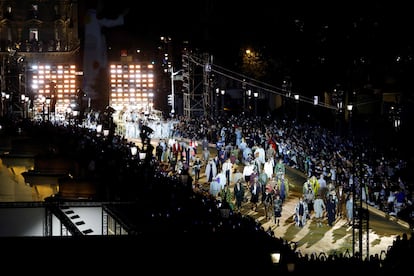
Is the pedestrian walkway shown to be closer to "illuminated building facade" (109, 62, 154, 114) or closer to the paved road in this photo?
the paved road

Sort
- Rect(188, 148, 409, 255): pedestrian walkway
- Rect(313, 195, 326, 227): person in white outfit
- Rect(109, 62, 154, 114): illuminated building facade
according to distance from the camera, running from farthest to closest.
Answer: Rect(109, 62, 154, 114): illuminated building facade → Rect(313, 195, 326, 227): person in white outfit → Rect(188, 148, 409, 255): pedestrian walkway

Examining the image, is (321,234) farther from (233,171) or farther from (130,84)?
(130,84)

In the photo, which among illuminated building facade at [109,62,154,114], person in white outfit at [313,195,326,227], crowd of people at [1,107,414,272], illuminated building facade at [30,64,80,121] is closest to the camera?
crowd of people at [1,107,414,272]

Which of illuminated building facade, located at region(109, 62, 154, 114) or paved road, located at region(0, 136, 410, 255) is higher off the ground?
illuminated building facade, located at region(109, 62, 154, 114)

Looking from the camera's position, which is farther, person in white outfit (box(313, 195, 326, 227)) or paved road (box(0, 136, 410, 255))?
person in white outfit (box(313, 195, 326, 227))

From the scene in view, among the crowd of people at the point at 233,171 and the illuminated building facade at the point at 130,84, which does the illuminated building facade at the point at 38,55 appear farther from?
the crowd of people at the point at 233,171

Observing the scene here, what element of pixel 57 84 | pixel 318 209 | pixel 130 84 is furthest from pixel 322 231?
pixel 57 84

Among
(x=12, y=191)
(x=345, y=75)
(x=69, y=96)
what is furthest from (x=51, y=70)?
(x=12, y=191)

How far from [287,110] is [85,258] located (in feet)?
134

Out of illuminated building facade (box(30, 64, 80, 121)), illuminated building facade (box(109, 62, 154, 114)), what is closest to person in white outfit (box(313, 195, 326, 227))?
illuminated building facade (box(30, 64, 80, 121))

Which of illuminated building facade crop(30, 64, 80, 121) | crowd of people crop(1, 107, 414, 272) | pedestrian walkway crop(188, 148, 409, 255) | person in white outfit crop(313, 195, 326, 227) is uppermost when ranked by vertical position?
illuminated building facade crop(30, 64, 80, 121)

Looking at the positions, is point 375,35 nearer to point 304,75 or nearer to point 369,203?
point 304,75

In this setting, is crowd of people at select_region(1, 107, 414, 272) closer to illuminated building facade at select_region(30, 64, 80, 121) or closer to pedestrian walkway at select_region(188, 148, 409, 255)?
pedestrian walkway at select_region(188, 148, 409, 255)

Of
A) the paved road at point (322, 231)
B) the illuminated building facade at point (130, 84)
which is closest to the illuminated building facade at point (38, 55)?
the illuminated building facade at point (130, 84)
